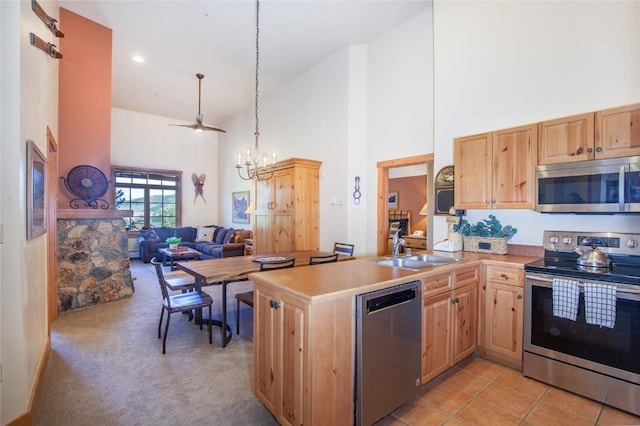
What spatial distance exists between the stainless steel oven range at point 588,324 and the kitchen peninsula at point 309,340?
3.28 feet

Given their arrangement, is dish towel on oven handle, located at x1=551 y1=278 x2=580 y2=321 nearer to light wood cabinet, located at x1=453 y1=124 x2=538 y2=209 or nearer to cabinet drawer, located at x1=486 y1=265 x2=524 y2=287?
cabinet drawer, located at x1=486 y1=265 x2=524 y2=287

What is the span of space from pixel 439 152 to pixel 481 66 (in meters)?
0.95

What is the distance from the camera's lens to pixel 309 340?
1.50 metres

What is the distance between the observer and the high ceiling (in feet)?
12.8

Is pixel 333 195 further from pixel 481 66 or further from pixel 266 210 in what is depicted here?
pixel 481 66

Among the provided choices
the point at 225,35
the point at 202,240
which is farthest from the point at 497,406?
the point at 202,240

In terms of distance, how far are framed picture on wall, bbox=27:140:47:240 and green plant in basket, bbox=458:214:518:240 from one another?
12.2 ft

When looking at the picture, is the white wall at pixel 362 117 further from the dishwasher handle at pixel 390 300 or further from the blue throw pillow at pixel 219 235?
the blue throw pillow at pixel 219 235

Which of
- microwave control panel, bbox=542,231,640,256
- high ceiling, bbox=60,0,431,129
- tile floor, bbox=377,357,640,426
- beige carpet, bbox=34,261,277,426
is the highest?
high ceiling, bbox=60,0,431,129

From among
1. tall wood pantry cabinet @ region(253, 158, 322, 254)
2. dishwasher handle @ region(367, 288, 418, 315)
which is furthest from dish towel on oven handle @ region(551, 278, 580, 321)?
tall wood pantry cabinet @ region(253, 158, 322, 254)

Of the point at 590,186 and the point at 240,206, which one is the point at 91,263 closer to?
the point at 240,206

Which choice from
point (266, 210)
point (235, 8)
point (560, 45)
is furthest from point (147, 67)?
point (560, 45)

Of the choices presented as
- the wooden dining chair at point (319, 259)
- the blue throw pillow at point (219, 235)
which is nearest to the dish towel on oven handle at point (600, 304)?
the wooden dining chair at point (319, 259)

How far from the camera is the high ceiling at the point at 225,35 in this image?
3895 mm
